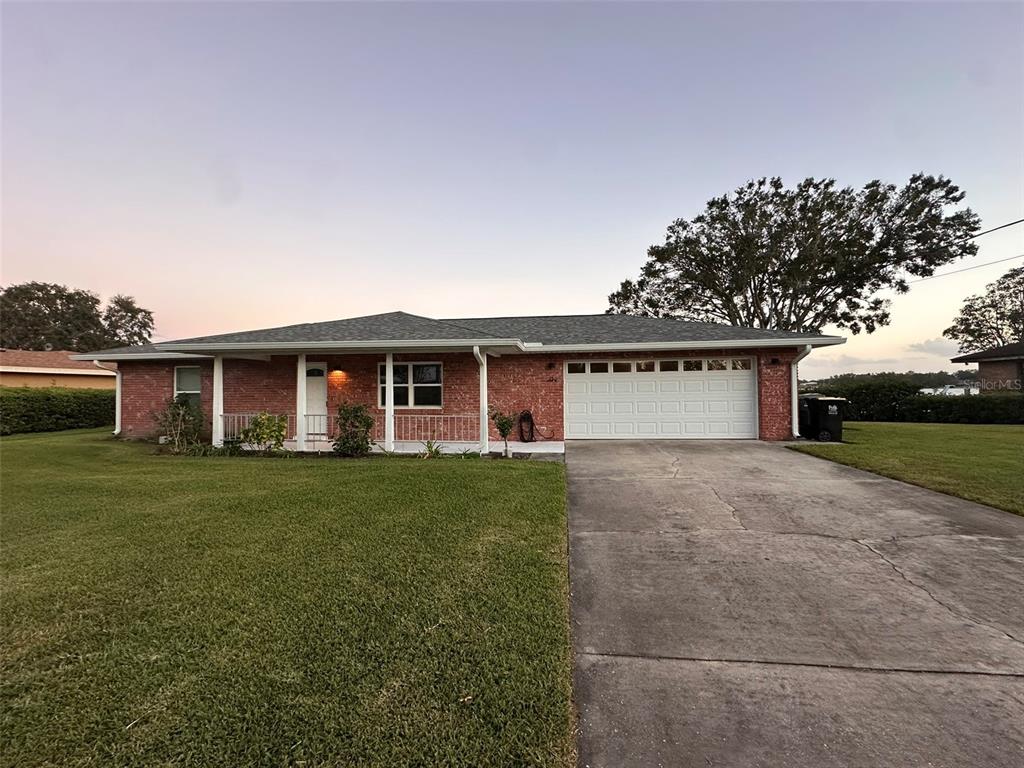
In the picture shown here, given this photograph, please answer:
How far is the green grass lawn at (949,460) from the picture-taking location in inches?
228

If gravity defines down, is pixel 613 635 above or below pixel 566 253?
below

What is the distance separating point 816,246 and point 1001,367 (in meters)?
15.3

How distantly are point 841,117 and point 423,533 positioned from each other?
1575 cm

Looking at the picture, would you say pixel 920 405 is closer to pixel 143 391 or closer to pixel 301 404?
→ pixel 301 404

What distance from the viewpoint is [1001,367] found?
24.8m

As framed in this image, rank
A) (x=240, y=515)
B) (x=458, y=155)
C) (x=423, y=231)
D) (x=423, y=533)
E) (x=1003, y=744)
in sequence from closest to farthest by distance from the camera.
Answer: (x=1003, y=744) < (x=423, y=533) < (x=240, y=515) < (x=458, y=155) < (x=423, y=231)

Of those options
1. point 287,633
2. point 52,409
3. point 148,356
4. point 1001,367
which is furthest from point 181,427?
point 1001,367

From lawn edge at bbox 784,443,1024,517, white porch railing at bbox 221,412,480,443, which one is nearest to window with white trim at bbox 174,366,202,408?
white porch railing at bbox 221,412,480,443

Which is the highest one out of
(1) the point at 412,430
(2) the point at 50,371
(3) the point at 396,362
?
(2) the point at 50,371

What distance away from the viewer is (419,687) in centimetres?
206

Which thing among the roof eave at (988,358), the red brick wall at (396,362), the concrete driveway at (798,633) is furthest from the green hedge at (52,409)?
the roof eave at (988,358)

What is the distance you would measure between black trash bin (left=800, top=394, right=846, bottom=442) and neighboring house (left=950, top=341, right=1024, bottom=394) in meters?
21.3

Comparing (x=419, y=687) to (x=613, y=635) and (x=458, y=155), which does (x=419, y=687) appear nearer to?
(x=613, y=635)

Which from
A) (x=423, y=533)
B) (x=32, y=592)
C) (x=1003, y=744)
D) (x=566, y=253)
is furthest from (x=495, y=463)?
Result: (x=566, y=253)
